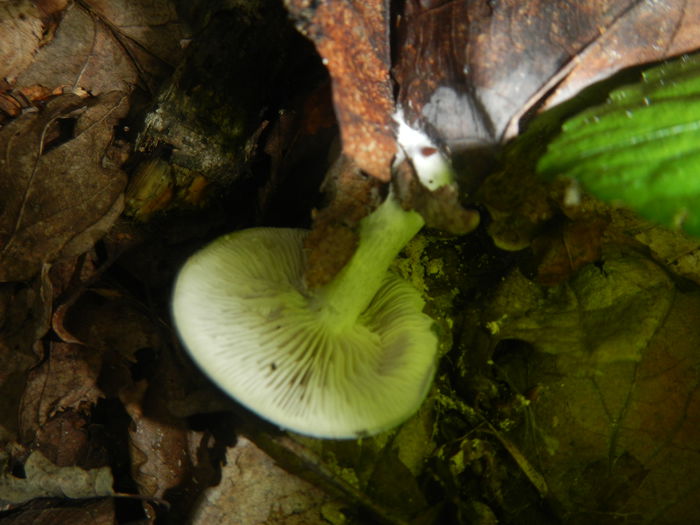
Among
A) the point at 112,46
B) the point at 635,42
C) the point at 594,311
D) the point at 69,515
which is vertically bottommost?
the point at 69,515

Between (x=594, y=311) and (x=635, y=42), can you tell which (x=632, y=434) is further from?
(x=635, y=42)

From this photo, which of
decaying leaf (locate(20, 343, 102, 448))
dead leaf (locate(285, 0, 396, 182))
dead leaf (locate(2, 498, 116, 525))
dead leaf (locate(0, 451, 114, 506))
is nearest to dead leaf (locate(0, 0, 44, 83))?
decaying leaf (locate(20, 343, 102, 448))

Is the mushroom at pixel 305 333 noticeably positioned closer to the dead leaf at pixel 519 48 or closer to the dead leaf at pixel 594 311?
the dead leaf at pixel 519 48

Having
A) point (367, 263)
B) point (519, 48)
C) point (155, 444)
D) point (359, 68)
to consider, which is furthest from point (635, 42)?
point (155, 444)

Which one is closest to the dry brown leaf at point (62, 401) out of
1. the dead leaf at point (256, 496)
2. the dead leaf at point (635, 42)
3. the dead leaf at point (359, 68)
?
the dead leaf at point (256, 496)

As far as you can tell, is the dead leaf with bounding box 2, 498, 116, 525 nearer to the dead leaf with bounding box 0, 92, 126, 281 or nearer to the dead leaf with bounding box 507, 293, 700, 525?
the dead leaf with bounding box 0, 92, 126, 281

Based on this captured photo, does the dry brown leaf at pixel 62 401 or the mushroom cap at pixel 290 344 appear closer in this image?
the mushroom cap at pixel 290 344

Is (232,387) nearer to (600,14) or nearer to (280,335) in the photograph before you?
(280,335)

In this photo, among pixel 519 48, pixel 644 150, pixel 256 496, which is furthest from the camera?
pixel 256 496
